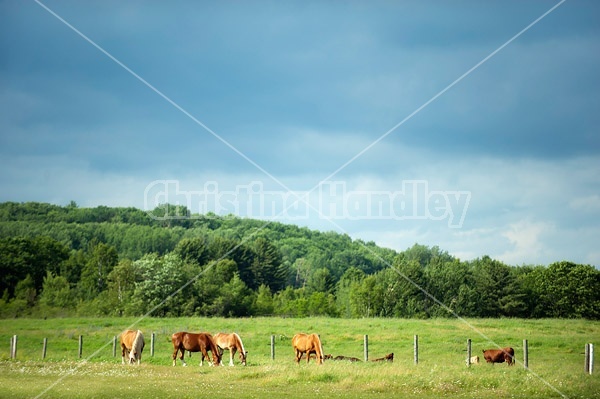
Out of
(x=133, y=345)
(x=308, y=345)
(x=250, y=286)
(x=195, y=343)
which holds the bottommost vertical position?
(x=250, y=286)

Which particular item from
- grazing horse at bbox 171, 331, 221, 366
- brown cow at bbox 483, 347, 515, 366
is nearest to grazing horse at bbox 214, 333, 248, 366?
grazing horse at bbox 171, 331, 221, 366

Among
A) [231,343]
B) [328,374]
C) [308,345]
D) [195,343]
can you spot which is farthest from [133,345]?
[328,374]

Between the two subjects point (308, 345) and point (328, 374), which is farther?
point (308, 345)

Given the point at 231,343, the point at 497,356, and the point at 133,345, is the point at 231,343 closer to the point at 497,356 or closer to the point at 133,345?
the point at 133,345

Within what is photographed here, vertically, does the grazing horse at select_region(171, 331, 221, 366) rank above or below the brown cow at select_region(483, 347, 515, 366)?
above

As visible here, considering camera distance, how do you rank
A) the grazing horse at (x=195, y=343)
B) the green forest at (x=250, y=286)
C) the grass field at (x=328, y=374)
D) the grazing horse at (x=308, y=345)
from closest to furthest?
1. the grass field at (x=328, y=374)
2. the grazing horse at (x=308, y=345)
3. the grazing horse at (x=195, y=343)
4. the green forest at (x=250, y=286)

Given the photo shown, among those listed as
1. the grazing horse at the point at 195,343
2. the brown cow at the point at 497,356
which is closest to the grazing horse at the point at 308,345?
the grazing horse at the point at 195,343

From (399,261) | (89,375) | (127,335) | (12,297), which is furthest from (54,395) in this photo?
(399,261)

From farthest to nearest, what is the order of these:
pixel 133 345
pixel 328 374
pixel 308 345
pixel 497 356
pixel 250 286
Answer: pixel 250 286 < pixel 497 356 < pixel 133 345 < pixel 308 345 < pixel 328 374

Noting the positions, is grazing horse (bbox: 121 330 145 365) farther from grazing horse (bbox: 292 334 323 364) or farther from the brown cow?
the brown cow

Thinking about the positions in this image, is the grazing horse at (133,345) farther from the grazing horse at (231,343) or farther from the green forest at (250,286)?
the green forest at (250,286)

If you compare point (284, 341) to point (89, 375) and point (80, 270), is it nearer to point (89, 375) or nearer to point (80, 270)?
point (89, 375)

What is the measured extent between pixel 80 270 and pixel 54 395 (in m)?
92.5

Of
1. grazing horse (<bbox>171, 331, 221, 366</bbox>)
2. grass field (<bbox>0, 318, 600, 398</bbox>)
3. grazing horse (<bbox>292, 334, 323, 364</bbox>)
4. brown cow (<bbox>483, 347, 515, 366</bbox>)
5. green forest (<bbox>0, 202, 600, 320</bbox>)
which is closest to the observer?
grass field (<bbox>0, 318, 600, 398</bbox>)
